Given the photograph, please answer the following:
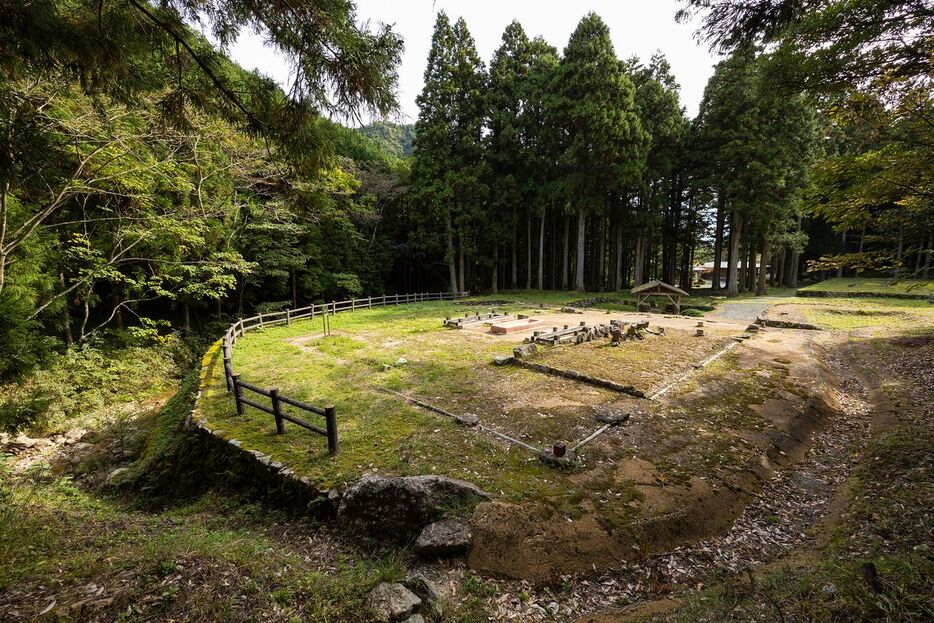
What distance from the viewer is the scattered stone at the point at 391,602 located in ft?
9.34

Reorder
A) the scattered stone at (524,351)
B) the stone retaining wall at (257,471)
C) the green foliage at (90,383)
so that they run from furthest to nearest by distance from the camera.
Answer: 1. the scattered stone at (524,351)
2. the green foliage at (90,383)
3. the stone retaining wall at (257,471)

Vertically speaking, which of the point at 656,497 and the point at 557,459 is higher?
the point at 557,459

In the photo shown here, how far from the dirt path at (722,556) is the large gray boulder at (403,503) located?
97 cm

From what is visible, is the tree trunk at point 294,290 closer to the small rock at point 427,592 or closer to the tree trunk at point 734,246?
the small rock at point 427,592

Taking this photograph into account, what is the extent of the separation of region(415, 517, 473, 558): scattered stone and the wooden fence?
2039mm

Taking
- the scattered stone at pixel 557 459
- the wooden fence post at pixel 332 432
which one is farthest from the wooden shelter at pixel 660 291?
the wooden fence post at pixel 332 432

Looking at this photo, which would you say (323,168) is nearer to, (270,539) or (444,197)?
(270,539)

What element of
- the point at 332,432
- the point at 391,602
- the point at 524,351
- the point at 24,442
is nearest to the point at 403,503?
the point at 391,602

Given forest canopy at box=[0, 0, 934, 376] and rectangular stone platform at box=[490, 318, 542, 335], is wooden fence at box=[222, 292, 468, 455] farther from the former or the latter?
rectangular stone platform at box=[490, 318, 542, 335]

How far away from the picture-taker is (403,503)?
13.3 feet

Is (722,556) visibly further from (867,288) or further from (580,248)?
(867,288)

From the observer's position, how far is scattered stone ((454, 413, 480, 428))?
19.9 feet

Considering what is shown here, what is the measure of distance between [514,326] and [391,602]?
11383 mm

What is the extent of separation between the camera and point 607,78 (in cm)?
2077
